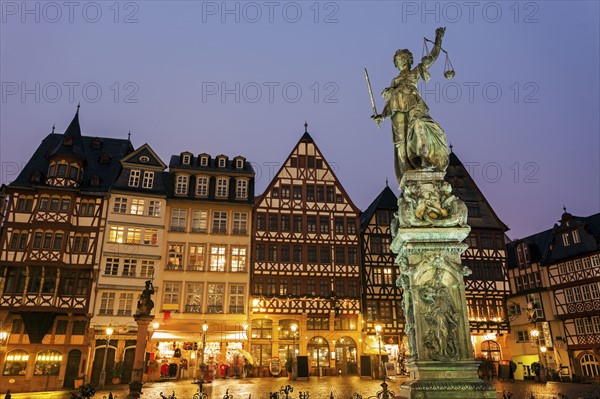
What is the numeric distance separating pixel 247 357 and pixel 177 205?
13.5m

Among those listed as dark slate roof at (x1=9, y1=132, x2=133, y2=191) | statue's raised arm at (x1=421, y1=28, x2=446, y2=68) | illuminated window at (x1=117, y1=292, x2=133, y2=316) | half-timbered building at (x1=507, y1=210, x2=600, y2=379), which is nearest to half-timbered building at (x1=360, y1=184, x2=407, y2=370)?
half-timbered building at (x1=507, y1=210, x2=600, y2=379)

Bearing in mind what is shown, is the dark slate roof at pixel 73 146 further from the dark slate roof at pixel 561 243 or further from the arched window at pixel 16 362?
the dark slate roof at pixel 561 243

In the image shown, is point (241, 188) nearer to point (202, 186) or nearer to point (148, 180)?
point (202, 186)

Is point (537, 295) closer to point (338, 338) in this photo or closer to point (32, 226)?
point (338, 338)

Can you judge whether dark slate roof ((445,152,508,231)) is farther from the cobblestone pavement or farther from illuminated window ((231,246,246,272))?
illuminated window ((231,246,246,272))

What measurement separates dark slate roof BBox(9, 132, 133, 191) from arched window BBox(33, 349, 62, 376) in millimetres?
11696

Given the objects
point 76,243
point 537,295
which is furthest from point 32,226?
point 537,295

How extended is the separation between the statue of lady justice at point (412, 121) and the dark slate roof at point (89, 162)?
103ft

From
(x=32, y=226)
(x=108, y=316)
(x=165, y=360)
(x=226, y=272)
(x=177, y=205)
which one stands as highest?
(x=177, y=205)

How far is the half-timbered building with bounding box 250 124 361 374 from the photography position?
1359 inches

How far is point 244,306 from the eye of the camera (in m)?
34.1

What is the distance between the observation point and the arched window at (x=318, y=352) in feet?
114

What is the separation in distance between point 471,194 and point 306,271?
17.1m

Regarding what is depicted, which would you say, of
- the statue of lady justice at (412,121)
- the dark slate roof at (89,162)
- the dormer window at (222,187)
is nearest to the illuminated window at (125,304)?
the dark slate roof at (89,162)
